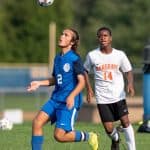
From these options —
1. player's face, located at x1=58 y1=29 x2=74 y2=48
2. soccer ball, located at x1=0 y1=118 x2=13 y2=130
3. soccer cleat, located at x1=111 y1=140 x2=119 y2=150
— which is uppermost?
player's face, located at x1=58 y1=29 x2=74 y2=48

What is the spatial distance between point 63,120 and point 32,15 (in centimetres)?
4069

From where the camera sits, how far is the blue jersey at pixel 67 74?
11.1m

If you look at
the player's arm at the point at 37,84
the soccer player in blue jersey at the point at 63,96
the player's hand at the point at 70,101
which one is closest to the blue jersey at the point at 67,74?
the soccer player in blue jersey at the point at 63,96

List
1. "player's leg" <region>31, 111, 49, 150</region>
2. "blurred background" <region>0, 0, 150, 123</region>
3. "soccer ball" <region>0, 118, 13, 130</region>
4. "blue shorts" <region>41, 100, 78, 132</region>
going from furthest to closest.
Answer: "blurred background" <region>0, 0, 150, 123</region> → "soccer ball" <region>0, 118, 13, 130</region> → "blue shorts" <region>41, 100, 78, 132</region> → "player's leg" <region>31, 111, 49, 150</region>

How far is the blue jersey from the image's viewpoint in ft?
36.5

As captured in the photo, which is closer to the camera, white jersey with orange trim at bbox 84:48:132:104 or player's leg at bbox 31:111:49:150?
player's leg at bbox 31:111:49:150

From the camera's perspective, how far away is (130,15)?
6469 cm

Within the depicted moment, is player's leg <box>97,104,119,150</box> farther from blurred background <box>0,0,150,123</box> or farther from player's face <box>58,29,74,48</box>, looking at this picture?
blurred background <box>0,0,150,123</box>

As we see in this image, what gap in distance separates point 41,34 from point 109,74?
39.2m

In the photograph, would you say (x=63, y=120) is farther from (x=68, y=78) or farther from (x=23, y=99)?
(x=23, y=99)

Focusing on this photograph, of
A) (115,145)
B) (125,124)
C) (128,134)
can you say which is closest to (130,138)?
(128,134)

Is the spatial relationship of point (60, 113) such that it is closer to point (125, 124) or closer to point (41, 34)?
point (125, 124)

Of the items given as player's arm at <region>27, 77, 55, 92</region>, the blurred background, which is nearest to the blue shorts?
player's arm at <region>27, 77, 55, 92</region>

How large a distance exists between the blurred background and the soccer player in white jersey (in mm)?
19502
